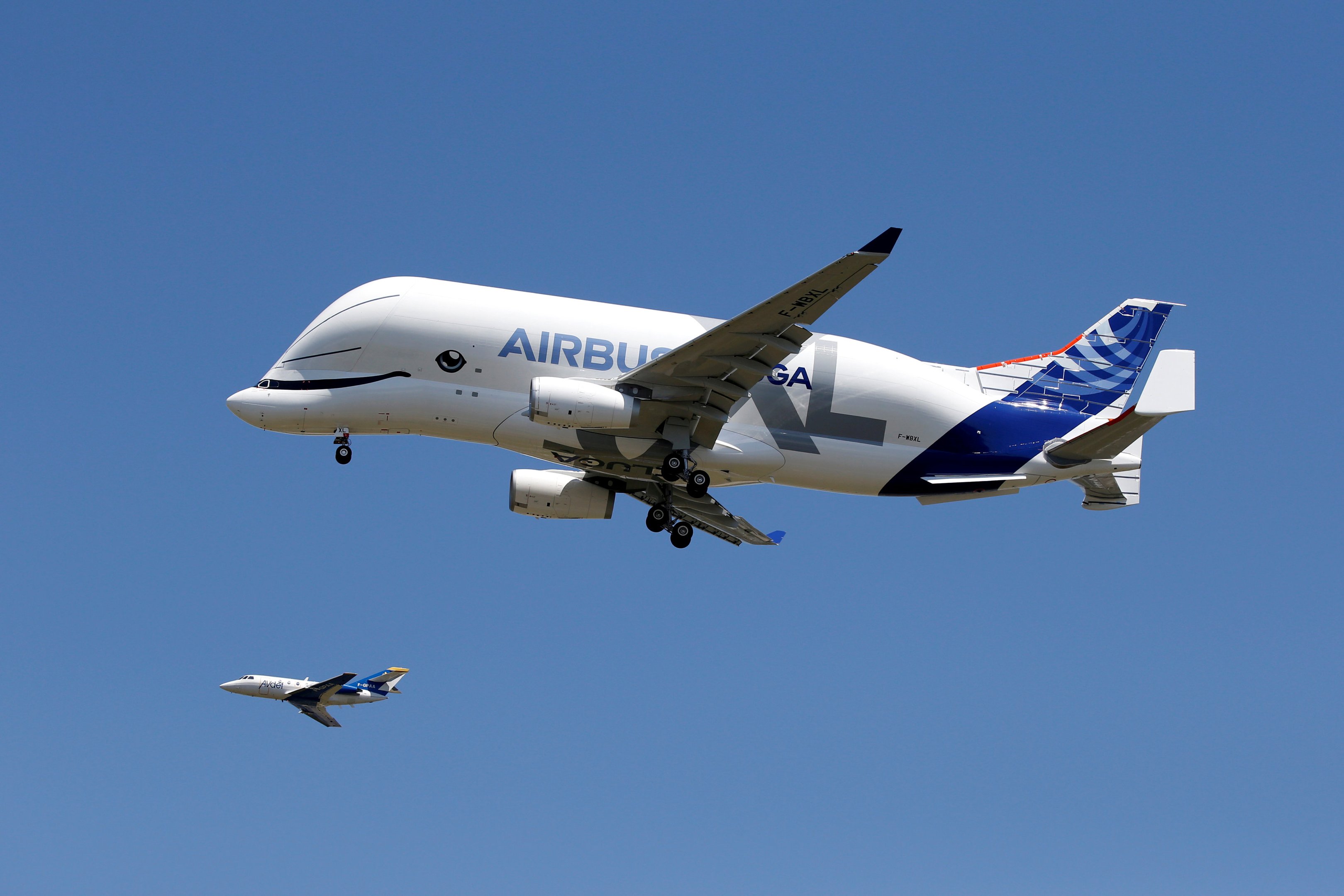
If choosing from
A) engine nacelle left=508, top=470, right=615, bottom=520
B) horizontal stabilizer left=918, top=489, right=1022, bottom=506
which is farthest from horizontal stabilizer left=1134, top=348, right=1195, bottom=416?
engine nacelle left=508, top=470, right=615, bottom=520

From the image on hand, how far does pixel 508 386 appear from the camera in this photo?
33625mm

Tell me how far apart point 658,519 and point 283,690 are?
54530 millimetres

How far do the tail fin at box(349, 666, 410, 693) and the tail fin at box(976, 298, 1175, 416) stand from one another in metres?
51.8

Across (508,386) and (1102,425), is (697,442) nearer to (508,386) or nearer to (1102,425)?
(508,386)

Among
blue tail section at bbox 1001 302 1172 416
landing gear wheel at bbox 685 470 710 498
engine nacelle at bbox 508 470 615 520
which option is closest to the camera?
landing gear wheel at bbox 685 470 710 498

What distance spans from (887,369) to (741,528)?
849 centimetres

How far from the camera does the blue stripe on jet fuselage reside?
1411 inches

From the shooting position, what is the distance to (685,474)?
111ft

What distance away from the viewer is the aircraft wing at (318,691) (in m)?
76.6

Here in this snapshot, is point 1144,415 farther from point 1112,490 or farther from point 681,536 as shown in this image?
point 681,536

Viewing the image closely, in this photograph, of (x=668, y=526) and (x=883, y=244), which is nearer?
(x=883, y=244)

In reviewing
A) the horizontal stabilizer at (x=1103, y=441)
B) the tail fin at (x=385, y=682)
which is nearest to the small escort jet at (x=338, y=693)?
the tail fin at (x=385, y=682)

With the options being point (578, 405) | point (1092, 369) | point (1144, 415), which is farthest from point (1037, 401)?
point (578, 405)

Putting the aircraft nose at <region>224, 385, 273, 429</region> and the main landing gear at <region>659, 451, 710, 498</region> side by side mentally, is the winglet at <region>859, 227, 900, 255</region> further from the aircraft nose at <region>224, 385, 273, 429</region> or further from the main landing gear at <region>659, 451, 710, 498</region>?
the aircraft nose at <region>224, 385, 273, 429</region>
